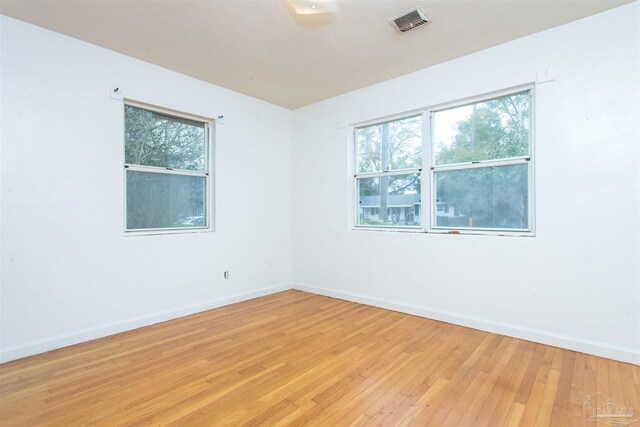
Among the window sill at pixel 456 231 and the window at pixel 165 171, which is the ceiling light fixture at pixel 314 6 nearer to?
the window at pixel 165 171

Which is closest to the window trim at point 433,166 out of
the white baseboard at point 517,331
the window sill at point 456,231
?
the window sill at point 456,231

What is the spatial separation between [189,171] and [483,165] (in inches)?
134

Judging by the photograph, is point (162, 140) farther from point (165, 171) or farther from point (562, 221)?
point (562, 221)

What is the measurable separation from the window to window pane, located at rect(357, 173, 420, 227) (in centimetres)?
210

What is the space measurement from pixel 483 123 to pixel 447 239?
129 cm

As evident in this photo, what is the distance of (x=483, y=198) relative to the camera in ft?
10.7

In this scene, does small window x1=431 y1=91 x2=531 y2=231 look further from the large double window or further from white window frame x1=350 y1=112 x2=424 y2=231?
white window frame x1=350 y1=112 x2=424 y2=231

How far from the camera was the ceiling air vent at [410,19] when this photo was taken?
256 cm

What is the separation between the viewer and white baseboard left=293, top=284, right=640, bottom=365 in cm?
251

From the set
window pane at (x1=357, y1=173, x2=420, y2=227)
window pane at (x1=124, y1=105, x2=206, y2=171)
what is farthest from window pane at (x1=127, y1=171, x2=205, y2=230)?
window pane at (x1=357, y1=173, x2=420, y2=227)

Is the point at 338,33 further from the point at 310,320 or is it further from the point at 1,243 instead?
the point at 1,243

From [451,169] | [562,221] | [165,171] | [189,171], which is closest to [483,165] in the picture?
[451,169]

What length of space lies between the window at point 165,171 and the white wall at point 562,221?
2.61m

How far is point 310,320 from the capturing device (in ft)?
11.5
